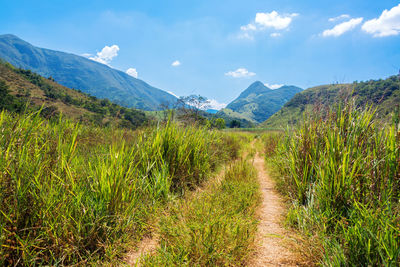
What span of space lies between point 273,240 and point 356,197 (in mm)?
999

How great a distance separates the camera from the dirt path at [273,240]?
1.89 meters

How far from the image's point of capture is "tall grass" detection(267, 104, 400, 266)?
1.44 metres

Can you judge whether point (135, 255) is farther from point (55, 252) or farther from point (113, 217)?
point (55, 252)

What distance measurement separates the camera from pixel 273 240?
7.52 feet

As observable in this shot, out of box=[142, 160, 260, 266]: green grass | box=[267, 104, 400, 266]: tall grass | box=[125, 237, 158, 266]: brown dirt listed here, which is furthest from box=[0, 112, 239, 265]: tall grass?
box=[267, 104, 400, 266]: tall grass

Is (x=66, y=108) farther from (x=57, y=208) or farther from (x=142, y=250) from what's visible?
(x=142, y=250)

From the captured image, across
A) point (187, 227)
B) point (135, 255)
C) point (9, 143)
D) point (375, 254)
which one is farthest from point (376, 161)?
point (9, 143)

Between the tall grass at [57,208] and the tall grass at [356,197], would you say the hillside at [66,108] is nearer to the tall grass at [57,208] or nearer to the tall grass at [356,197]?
the tall grass at [57,208]

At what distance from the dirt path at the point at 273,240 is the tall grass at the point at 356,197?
253 millimetres

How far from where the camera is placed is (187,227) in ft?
6.91

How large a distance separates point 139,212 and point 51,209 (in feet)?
3.12

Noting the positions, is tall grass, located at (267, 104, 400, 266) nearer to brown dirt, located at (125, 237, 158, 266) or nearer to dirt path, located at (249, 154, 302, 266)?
dirt path, located at (249, 154, 302, 266)

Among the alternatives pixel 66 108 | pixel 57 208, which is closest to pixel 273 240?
pixel 57 208

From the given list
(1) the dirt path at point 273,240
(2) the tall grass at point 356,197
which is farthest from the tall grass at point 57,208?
(2) the tall grass at point 356,197
